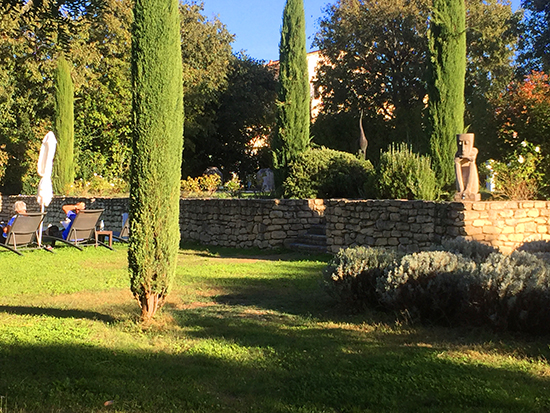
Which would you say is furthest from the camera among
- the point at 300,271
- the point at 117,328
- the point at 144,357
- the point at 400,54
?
the point at 400,54

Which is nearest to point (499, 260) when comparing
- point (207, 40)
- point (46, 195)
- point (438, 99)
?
point (438, 99)

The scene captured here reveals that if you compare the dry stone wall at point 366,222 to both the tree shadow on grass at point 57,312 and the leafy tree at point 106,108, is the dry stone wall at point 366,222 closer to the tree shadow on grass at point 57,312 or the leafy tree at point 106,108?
the tree shadow on grass at point 57,312

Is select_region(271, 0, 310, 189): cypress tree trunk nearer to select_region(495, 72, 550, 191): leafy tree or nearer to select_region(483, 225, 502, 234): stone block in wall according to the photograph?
select_region(495, 72, 550, 191): leafy tree

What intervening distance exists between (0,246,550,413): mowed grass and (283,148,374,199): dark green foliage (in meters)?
7.53

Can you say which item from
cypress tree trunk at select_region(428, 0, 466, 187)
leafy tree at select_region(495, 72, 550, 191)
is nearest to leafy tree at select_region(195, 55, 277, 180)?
leafy tree at select_region(495, 72, 550, 191)

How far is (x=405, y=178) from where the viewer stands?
11.6 metres

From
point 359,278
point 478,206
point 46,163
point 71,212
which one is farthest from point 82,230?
point 478,206

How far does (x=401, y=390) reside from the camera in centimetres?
375

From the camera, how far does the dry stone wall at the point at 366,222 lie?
31.4 ft

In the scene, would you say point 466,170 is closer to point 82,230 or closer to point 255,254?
point 255,254

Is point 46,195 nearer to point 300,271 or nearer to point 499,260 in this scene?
point 300,271

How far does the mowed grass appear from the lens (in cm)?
357

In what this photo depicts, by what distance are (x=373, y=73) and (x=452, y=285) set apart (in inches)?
926

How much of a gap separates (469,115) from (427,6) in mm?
5270
